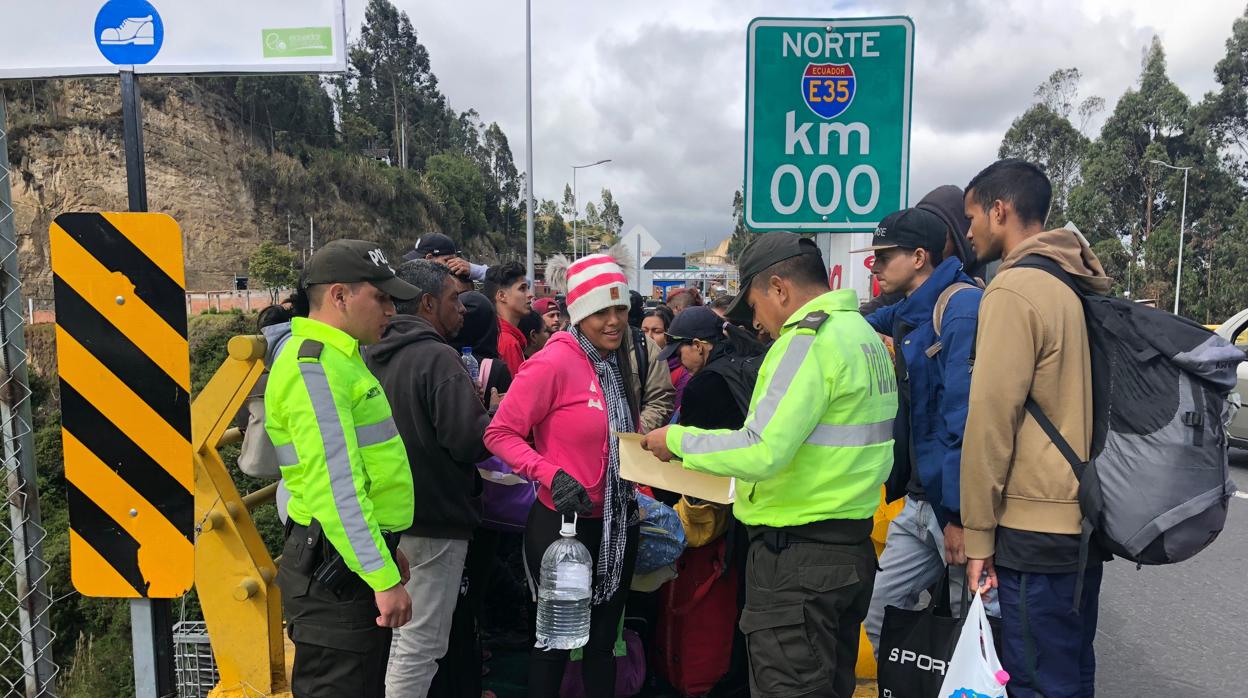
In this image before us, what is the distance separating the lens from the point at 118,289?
2.24 m

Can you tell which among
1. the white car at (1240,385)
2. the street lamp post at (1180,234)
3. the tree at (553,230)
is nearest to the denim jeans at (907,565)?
the white car at (1240,385)

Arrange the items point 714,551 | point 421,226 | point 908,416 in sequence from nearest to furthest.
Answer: point 908,416 < point 714,551 < point 421,226

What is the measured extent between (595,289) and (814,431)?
98 centimetres

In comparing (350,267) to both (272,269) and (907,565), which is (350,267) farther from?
(272,269)

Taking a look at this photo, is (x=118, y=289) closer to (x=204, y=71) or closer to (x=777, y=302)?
(x=204, y=71)

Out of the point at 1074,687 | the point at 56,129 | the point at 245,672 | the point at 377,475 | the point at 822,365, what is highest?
the point at 56,129

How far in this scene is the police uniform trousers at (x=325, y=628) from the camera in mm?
2199

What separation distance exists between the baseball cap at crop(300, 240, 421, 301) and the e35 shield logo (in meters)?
2.01

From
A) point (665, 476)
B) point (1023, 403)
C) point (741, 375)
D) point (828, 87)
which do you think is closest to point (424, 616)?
point (665, 476)

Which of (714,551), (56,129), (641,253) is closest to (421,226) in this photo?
(56,129)

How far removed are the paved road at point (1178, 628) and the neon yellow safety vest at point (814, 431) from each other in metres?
2.71

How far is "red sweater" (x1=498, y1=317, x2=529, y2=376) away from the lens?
4613 millimetres

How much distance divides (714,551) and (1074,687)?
1.47 metres

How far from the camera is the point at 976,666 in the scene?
85.8 inches
